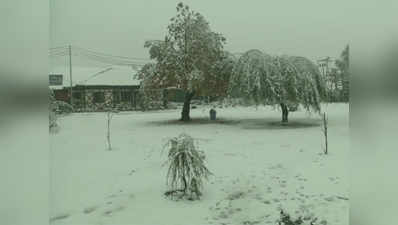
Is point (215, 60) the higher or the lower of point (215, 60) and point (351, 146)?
the higher

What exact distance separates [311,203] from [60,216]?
1.03 m

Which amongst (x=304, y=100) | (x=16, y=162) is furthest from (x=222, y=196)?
(x=16, y=162)

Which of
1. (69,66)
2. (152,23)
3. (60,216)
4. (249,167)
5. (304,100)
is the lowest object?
(60,216)

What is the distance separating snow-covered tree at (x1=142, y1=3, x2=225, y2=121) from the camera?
157 centimetres

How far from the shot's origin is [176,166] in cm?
158

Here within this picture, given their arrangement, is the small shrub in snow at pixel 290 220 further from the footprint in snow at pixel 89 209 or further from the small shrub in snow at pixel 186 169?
the footprint in snow at pixel 89 209

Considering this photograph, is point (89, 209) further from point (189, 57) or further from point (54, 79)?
point (189, 57)

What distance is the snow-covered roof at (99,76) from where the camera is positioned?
63.4 inches

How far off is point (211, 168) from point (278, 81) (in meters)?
0.44

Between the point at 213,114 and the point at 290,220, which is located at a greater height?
the point at 213,114

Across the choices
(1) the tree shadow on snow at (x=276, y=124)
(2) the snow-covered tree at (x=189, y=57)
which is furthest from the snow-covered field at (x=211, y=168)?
(2) the snow-covered tree at (x=189, y=57)

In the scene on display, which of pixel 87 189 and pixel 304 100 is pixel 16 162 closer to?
pixel 87 189

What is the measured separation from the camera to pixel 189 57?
1577mm

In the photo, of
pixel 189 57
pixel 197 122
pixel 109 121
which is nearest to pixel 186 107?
pixel 197 122
